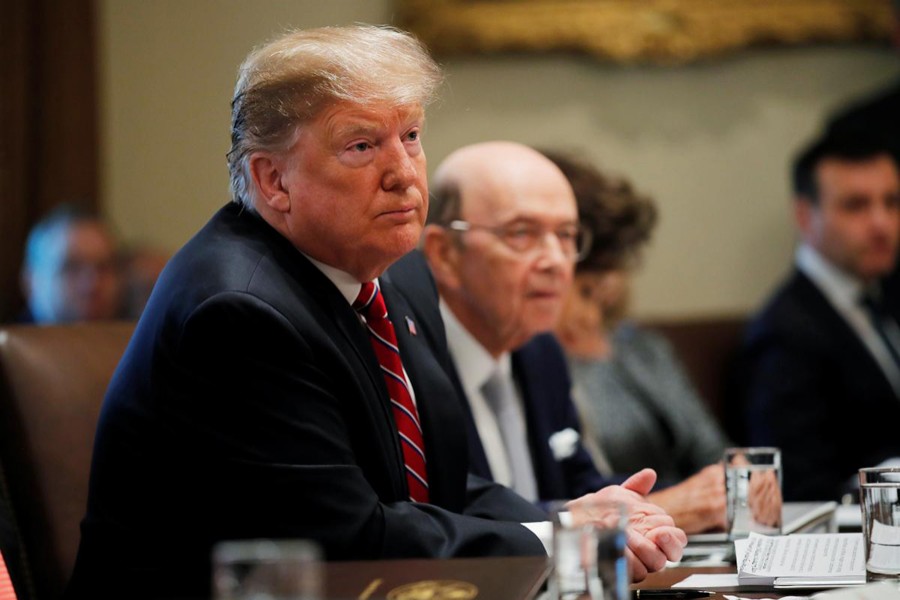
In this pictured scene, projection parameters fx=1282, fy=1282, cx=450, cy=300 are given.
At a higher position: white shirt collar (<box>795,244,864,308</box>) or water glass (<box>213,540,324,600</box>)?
water glass (<box>213,540,324,600</box>)

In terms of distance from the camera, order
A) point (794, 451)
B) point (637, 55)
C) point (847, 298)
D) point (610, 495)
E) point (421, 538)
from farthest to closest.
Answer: point (637, 55)
point (847, 298)
point (794, 451)
point (610, 495)
point (421, 538)

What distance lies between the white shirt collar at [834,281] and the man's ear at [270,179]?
2839mm

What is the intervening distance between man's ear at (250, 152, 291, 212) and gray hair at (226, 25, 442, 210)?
0.05 ft

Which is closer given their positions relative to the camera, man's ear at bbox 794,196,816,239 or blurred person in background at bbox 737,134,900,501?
blurred person in background at bbox 737,134,900,501

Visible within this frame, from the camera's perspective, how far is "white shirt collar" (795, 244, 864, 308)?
14.6 ft

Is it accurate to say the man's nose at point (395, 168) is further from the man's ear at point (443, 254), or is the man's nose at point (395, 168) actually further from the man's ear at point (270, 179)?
the man's ear at point (443, 254)

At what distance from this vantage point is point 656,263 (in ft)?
16.3

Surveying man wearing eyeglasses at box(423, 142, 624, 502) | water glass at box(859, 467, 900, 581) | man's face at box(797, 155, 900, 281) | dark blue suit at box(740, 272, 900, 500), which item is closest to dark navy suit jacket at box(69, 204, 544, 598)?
water glass at box(859, 467, 900, 581)

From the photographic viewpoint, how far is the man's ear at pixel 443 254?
2.89 metres

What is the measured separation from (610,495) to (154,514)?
685 millimetres

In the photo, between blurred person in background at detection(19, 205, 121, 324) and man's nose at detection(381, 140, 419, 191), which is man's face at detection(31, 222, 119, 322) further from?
man's nose at detection(381, 140, 419, 191)

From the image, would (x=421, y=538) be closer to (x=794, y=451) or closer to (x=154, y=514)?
(x=154, y=514)

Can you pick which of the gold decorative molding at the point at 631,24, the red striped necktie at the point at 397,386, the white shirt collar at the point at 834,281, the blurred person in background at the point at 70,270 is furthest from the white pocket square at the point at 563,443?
the blurred person in background at the point at 70,270

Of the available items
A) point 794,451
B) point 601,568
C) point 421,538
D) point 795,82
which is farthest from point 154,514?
point 795,82
